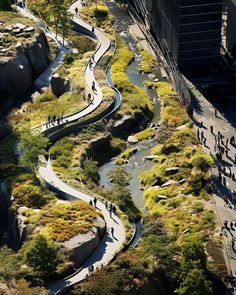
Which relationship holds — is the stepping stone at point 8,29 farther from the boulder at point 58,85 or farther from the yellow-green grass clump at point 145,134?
the yellow-green grass clump at point 145,134

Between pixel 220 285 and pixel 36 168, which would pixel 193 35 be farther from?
pixel 220 285

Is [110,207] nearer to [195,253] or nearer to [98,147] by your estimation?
[195,253]

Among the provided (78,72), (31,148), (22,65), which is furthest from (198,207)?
(22,65)

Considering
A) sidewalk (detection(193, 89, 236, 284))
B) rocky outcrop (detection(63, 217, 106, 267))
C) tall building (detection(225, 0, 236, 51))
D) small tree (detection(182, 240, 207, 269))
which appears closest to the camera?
small tree (detection(182, 240, 207, 269))

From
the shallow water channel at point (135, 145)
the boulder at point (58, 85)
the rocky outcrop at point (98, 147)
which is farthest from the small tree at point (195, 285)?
the boulder at point (58, 85)

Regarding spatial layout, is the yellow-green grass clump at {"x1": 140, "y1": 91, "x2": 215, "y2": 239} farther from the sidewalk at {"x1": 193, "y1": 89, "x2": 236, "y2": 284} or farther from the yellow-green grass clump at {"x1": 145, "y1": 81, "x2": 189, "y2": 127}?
the yellow-green grass clump at {"x1": 145, "y1": 81, "x2": 189, "y2": 127}

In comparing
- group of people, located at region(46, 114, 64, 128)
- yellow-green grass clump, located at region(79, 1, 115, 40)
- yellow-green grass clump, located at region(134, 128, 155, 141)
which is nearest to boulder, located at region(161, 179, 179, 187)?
yellow-green grass clump, located at region(134, 128, 155, 141)
